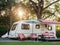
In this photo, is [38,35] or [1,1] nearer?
[1,1]

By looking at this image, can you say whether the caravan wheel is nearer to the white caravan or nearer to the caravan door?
the white caravan

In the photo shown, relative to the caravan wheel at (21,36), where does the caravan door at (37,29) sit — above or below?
above

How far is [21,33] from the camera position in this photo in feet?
79.6

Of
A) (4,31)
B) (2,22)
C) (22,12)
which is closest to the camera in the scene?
(4,31)

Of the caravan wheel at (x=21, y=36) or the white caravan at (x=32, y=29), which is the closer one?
the caravan wheel at (x=21, y=36)

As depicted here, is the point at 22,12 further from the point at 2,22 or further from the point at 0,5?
the point at 0,5

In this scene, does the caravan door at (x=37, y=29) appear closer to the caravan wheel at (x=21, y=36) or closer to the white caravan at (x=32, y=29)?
the white caravan at (x=32, y=29)

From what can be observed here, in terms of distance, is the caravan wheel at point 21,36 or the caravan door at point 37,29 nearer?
the caravan wheel at point 21,36

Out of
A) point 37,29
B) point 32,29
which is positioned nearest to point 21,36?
point 32,29

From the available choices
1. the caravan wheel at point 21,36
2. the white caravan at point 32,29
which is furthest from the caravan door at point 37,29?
the caravan wheel at point 21,36

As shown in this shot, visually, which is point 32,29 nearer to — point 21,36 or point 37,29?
point 37,29

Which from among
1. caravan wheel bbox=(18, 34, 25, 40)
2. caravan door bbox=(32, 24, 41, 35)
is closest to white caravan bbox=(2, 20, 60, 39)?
caravan door bbox=(32, 24, 41, 35)

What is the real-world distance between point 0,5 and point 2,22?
61.3ft

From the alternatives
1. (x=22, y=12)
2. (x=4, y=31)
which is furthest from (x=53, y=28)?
(x=22, y=12)
